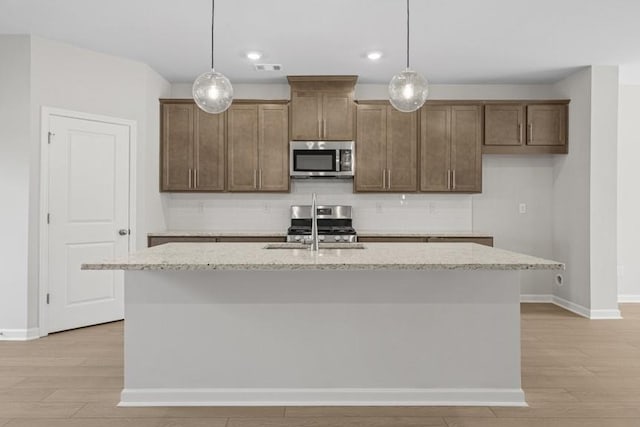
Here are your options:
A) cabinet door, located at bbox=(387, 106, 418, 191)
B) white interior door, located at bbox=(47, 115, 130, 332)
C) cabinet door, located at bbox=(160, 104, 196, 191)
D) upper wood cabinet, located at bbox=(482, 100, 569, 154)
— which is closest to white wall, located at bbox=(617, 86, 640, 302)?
upper wood cabinet, located at bbox=(482, 100, 569, 154)

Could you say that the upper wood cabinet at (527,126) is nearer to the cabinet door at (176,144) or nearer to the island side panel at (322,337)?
the island side panel at (322,337)

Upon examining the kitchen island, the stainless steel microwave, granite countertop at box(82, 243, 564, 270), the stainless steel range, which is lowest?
the kitchen island

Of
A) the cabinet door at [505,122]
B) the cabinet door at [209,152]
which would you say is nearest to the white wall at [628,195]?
the cabinet door at [505,122]

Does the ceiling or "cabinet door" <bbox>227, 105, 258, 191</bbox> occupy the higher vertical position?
the ceiling

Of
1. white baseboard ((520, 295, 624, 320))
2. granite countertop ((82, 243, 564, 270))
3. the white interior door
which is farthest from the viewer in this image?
white baseboard ((520, 295, 624, 320))

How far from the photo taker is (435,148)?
524 cm

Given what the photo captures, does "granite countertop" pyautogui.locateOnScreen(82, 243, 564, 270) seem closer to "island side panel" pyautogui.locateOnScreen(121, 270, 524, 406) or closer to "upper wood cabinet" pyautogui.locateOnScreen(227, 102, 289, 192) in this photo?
"island side panel" pyautogui.locateOnScreen(121, 270, 524, 406)

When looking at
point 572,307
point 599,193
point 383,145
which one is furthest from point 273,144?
point 572,307

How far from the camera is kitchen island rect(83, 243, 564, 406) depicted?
2678mm

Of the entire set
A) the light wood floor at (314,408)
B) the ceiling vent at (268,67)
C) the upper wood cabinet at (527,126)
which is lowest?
the light wood floor at (314,408)

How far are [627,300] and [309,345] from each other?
4.75m

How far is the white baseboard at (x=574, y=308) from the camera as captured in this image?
4814 millimetres

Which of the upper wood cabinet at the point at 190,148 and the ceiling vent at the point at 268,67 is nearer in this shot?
the ceiling vent at the point at 268,67

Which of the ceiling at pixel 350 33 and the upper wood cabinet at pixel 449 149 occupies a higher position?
the ceiling at pixel 350 33
